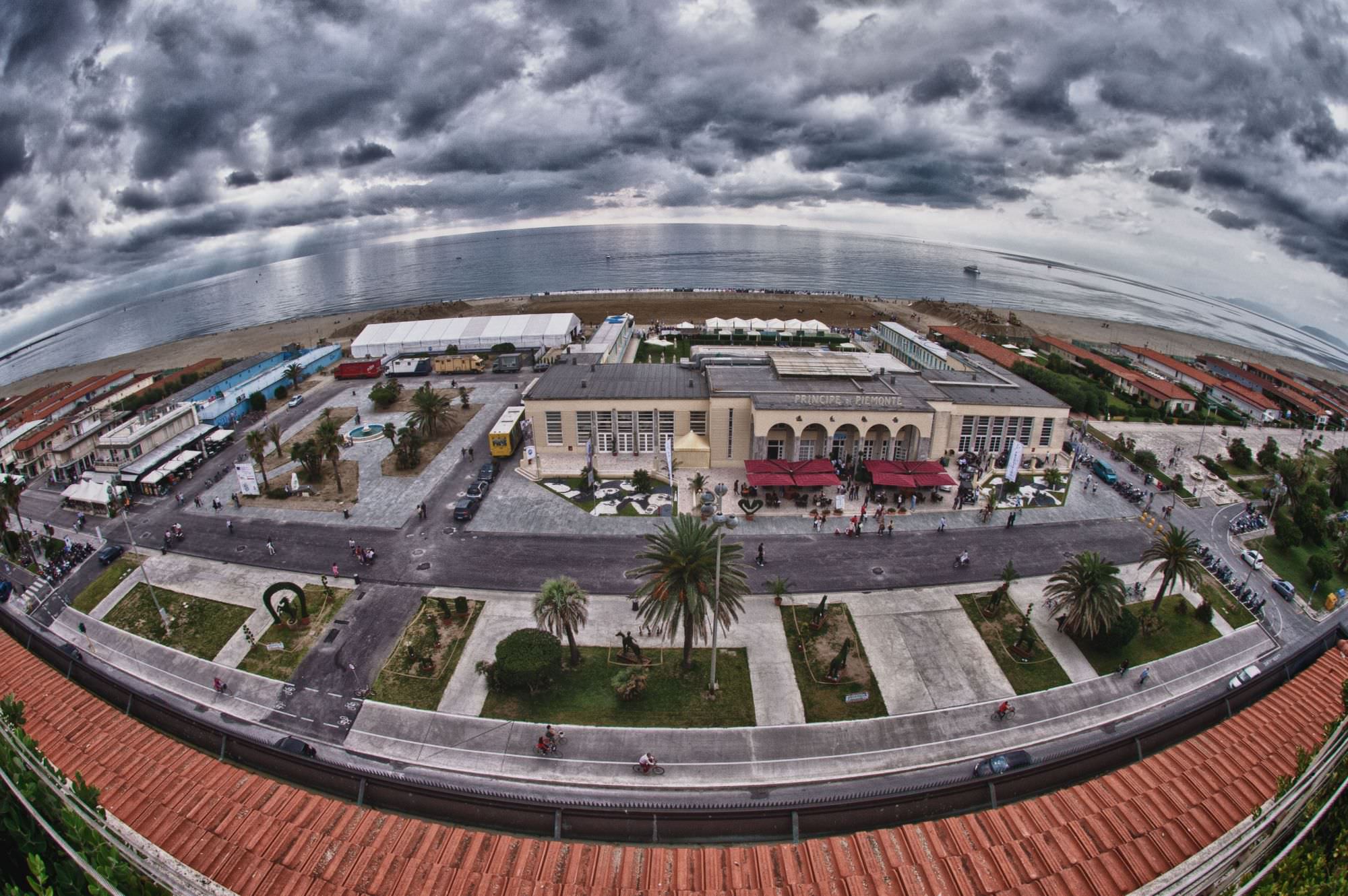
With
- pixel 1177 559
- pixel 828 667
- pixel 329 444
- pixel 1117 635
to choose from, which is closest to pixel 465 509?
pixel 329 444

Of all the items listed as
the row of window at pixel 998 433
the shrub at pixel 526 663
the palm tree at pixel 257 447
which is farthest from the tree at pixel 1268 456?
the palm tree at pixel 257 447

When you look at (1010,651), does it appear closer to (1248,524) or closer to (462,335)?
(1248,524)

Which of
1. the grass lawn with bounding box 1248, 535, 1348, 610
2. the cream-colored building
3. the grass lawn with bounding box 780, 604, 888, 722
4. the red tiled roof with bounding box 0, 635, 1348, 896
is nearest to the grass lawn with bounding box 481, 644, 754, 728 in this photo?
the grass lawn with bounding box 780, 604, 888, 722

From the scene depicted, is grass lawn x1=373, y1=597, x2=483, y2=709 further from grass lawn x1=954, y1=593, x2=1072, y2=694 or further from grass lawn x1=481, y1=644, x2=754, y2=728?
grass lawn x1=954, y1=593, x2=1072, y2=694

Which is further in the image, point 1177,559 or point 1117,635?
point 1177,559

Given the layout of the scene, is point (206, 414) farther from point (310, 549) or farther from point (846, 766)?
point (846, 766)

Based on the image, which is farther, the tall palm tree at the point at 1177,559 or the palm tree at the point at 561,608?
the tall palm tree at the point at 1177,559

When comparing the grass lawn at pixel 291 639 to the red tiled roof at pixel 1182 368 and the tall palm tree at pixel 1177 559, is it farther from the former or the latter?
the red tiled roof at pixel 1182 368
